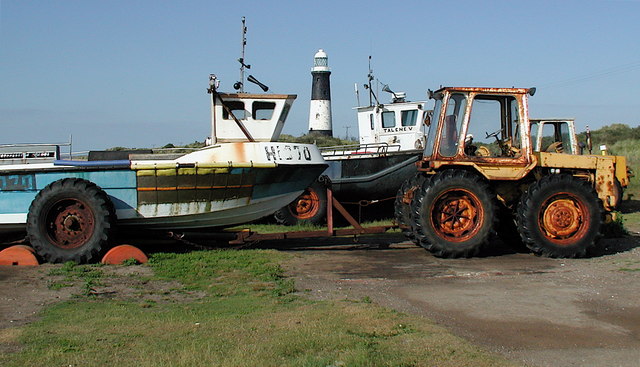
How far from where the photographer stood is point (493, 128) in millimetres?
11086

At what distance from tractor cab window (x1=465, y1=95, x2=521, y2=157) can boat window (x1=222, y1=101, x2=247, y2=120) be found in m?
3.61

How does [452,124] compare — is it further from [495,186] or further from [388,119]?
[388,119]

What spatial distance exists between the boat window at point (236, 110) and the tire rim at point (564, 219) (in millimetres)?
4908

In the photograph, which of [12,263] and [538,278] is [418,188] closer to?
[538,278]

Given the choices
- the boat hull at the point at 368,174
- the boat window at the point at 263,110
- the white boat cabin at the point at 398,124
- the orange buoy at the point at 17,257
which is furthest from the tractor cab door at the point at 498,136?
the orange buoy at the point at 17,257

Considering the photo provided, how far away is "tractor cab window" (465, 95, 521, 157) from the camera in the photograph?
10.9 m

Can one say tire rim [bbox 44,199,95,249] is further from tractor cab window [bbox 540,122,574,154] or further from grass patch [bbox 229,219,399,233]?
tractor cab window [bbox 540,122,574,154]

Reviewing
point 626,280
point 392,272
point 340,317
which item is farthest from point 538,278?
point 340,317

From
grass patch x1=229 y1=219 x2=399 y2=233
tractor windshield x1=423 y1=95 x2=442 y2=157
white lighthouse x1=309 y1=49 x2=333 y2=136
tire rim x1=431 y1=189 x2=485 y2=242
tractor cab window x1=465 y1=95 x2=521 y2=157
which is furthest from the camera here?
white lighthouse x1=309 y1=49 x2=333 y2=136

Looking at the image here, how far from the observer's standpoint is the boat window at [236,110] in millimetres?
11461

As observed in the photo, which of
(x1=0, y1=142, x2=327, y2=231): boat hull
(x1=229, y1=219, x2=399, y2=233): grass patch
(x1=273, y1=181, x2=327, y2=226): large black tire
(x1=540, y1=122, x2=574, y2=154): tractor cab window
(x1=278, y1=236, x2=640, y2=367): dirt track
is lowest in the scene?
(x1=278, y1=236, x2=640, y2=367): dirt track

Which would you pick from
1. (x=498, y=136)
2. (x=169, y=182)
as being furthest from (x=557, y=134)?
(x=169, y=182)

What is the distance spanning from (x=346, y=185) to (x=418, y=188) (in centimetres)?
486

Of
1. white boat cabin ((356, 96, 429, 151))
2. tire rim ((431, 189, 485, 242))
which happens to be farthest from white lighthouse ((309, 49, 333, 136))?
tire rim ((431, 189, 485, 242))
